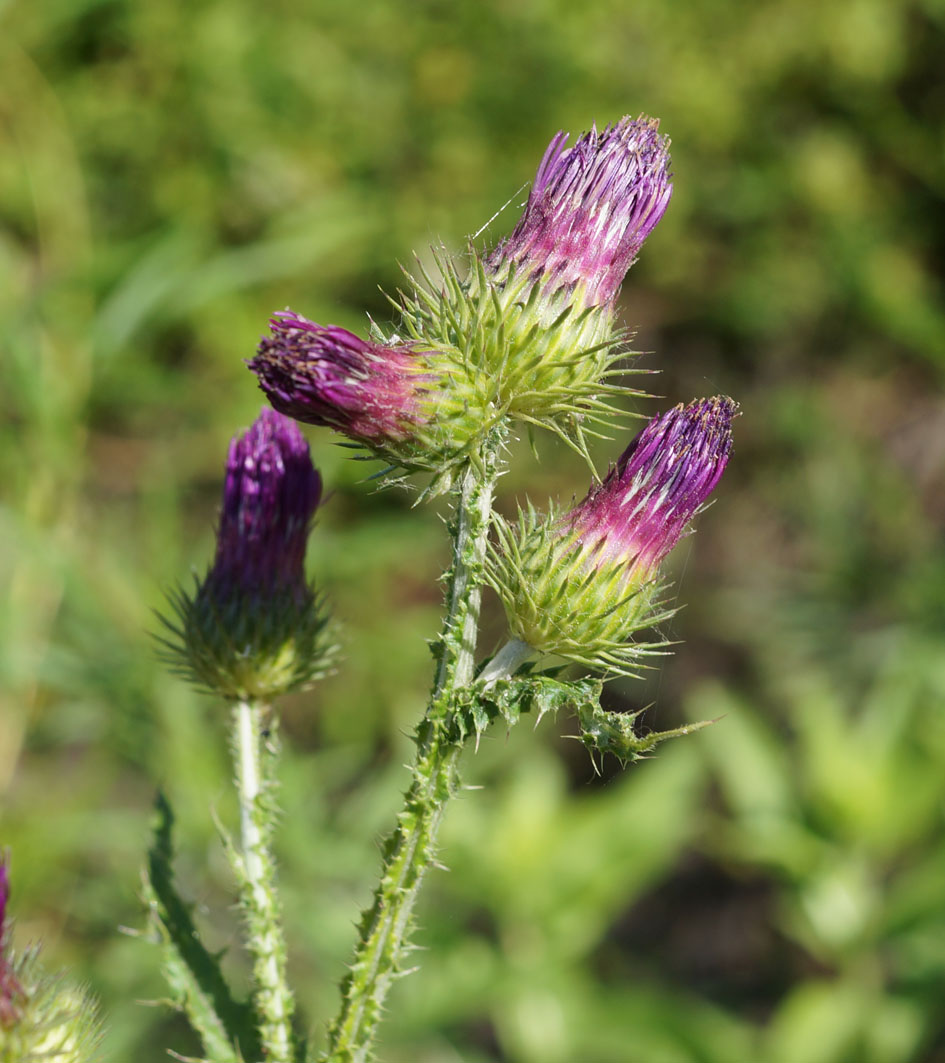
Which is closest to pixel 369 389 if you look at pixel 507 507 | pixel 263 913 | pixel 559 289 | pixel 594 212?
pixel 559 289

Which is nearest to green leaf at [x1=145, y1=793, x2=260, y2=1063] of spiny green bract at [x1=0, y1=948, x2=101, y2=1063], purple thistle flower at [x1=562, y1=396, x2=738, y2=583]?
spiny green bract at [x1=0, y1=948, x2=101, y2=1063]

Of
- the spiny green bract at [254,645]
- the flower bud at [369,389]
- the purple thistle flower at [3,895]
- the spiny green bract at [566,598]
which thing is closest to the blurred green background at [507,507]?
the spiny green bract at [254,645]

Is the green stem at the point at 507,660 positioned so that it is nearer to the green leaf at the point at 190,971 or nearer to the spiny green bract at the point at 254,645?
the spiny green bract at the point at 254,645

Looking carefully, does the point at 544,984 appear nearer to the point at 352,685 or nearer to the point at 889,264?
the point at 352,685

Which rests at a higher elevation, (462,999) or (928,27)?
(928,27)

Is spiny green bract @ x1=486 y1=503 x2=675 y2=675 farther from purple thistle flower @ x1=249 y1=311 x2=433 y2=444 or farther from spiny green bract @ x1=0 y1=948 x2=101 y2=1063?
spiny green bract @ x1=0 y1=948 x2=101 y2=1063

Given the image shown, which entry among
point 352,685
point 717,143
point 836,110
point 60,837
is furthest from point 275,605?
point 836,110

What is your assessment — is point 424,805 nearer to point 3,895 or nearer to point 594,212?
point 3,895
